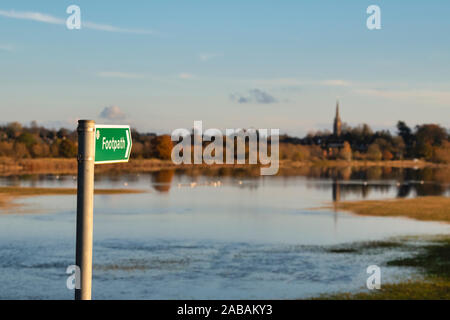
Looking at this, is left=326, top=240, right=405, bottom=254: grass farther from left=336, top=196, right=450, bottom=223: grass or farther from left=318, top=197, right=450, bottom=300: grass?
left=336, top=196, right=450, bottom=223: grass

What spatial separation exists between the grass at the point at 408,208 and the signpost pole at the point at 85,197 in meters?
48.6

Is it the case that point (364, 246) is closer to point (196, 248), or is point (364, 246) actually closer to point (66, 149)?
point (196, 248)

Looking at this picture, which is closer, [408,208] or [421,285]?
[421,285]

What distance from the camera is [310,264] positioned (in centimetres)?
3284

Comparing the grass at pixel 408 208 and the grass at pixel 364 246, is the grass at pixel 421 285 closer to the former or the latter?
the grass at pixel 364 246

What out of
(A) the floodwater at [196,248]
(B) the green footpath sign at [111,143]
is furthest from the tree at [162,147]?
(B) the green footpath sign at [111,143]

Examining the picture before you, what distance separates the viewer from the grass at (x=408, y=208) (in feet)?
183

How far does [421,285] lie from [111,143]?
2337 centimetres

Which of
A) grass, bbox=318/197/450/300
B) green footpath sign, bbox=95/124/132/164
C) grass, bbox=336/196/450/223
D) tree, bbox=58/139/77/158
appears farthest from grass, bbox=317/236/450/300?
tree, bbox=58/139/77/158

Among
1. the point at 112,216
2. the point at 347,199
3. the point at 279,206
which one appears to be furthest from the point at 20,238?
the point at 347,199

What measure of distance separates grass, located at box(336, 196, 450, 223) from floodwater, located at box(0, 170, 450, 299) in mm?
2833

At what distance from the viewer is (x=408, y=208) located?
202 feet

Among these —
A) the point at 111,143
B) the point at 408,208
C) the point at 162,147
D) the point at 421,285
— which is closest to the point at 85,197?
the point at 111,143
